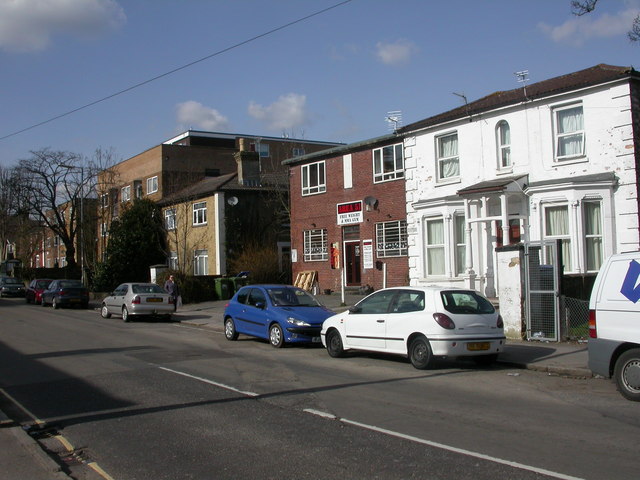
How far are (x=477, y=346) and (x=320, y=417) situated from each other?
15.6 feet

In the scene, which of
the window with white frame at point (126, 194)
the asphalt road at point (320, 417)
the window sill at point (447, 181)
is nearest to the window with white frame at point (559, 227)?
the window sill at point (447, 181)

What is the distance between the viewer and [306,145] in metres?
61.2

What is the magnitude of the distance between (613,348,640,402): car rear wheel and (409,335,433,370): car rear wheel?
3368 millimetres

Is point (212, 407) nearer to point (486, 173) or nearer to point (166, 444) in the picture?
point (166, 444)

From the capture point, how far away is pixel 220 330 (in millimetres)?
20906

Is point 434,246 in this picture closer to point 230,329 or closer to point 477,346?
point 230,329

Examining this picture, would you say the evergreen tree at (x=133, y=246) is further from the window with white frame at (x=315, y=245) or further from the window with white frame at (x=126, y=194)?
the window with white frame at (x=315, y=245)

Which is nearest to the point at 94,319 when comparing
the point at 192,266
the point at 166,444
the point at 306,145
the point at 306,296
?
the point at 306,296

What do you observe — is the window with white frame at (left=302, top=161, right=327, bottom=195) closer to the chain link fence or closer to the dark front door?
the dark front door

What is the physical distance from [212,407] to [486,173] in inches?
589

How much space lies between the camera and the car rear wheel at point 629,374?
8828 mm

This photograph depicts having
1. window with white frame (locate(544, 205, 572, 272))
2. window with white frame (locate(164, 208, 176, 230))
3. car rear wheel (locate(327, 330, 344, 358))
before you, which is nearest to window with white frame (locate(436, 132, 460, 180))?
window with white frame (locate(544, 205, 572, 272))

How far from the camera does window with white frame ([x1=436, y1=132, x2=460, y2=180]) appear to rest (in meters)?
22.4

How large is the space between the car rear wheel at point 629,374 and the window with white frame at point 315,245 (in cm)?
2213
